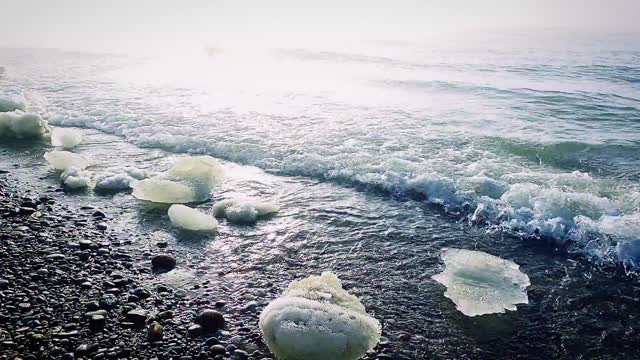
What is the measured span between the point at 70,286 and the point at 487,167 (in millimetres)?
7536

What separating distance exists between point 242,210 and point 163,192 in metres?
1.52

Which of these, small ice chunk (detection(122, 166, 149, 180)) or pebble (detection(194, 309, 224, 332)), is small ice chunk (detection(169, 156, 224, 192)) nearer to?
small ice chunk (detection(122, 166, 149, 180))

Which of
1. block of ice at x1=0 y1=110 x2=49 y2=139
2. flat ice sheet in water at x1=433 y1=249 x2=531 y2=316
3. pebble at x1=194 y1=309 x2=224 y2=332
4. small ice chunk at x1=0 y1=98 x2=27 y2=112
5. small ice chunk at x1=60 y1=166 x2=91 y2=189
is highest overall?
small ice chunk at x1=0 y1=98 x2=27 y2=112

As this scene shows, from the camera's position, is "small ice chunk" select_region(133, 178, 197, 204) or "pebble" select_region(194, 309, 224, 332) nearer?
"pebble" select_region(194, 309, 224, 332)

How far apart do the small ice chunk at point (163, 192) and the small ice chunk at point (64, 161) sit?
6.91 ft

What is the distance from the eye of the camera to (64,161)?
8867mm

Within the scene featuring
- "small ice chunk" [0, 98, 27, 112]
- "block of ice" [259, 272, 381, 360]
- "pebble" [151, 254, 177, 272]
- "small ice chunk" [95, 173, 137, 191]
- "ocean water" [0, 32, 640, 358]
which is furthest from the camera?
"small ice chunk" [0, 98, 27, 112]

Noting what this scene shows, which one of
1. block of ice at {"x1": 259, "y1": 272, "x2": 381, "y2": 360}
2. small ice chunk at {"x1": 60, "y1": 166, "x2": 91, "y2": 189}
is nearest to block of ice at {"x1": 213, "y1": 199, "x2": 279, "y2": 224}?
block of ice at {"x1": 259, "y1": 272, "x2": 381, "y2": 360}

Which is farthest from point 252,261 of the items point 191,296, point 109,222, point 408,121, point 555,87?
point 555,87

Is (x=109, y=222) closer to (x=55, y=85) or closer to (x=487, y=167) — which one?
(x=487, y=167)

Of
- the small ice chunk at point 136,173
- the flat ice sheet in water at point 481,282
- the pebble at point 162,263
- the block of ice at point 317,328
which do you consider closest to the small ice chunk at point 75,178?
the small ice chunk at point 136,173

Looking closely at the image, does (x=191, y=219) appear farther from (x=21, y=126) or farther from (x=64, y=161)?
(x=21, y=126)

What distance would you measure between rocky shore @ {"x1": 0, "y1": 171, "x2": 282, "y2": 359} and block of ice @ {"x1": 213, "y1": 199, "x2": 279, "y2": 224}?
1.23 metres

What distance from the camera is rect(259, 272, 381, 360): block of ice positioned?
4023mm
